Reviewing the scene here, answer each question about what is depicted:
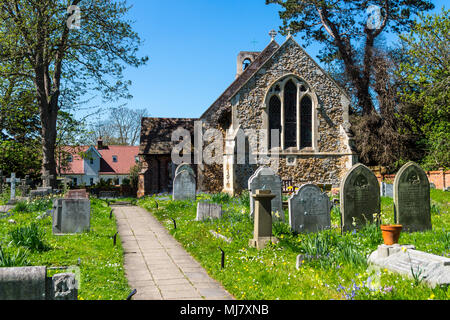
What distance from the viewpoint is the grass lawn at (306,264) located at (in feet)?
16.7

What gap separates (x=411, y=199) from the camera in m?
9.09

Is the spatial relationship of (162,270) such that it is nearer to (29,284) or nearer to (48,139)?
(29,284)

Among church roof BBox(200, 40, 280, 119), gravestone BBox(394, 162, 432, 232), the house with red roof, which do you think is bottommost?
gravestone BBox(394, 162, 432, 232)

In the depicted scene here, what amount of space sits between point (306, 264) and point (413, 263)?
1.64 meters

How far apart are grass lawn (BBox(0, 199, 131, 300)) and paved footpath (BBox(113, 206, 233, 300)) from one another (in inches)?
10.3

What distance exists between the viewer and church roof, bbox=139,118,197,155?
2388cm

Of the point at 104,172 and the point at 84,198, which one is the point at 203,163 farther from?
the point at 104,172

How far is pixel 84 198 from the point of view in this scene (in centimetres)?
1005

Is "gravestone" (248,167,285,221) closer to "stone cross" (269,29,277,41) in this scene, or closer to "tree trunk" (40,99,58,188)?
"tree trunk" (40,99,58,188)

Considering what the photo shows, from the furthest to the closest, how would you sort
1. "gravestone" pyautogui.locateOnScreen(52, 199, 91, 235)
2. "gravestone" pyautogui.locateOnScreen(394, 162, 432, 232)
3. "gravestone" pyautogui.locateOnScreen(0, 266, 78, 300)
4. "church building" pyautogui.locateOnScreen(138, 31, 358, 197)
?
"church building" pyautogui.locateOnScreen(138, 31, 358, 197) → "gravestone" pyautogui.locateOnScreen(52, 199, 91, 235) → "gravestone" pyautogui.locateOnScreen(394, 162, 432, 232) → "gravestone" pyautogui.locateOnScreen(0, 266, 78, 300)

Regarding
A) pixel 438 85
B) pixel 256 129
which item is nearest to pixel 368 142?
pixel 438 85

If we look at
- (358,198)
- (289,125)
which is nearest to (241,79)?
(289,125)

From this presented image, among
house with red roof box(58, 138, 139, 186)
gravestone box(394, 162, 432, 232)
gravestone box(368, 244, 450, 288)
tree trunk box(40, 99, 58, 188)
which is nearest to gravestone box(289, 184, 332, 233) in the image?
gravestone box(394, 162, 432, 232)

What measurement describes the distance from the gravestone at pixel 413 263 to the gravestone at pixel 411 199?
302 cm
